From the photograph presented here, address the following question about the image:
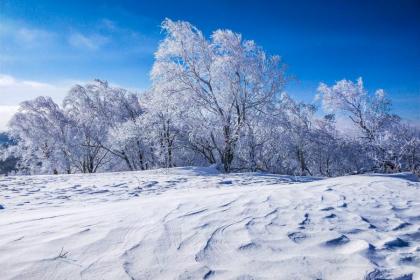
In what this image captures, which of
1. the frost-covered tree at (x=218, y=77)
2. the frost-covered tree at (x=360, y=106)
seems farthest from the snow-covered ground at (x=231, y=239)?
the frost-covered tree at (x=360, y=106)

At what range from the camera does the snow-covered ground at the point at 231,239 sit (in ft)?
6.79

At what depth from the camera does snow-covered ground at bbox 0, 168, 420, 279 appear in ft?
6.79

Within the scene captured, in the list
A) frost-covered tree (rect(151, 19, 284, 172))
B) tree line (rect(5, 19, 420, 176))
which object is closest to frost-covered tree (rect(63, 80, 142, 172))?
tree line (rect(5, 19, 420, 176))

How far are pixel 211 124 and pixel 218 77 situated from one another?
212 centimetres

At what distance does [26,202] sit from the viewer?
5.34 meters

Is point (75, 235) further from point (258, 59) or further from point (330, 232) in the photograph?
point (258, 59)

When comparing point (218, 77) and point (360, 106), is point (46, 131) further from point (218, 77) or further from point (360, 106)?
→ point (360, 106)

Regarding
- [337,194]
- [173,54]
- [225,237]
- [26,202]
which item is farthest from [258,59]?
[225,237]

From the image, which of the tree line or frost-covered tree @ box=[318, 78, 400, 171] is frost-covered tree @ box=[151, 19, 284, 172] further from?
frost-covered tree @ box=[318, 78, 400, 171]

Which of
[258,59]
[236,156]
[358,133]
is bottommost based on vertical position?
[236,156]

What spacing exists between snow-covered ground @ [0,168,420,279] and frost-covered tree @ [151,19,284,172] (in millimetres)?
8676

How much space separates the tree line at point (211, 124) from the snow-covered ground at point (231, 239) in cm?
881

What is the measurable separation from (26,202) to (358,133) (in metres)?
20.2

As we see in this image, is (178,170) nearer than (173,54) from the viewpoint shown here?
Yes
